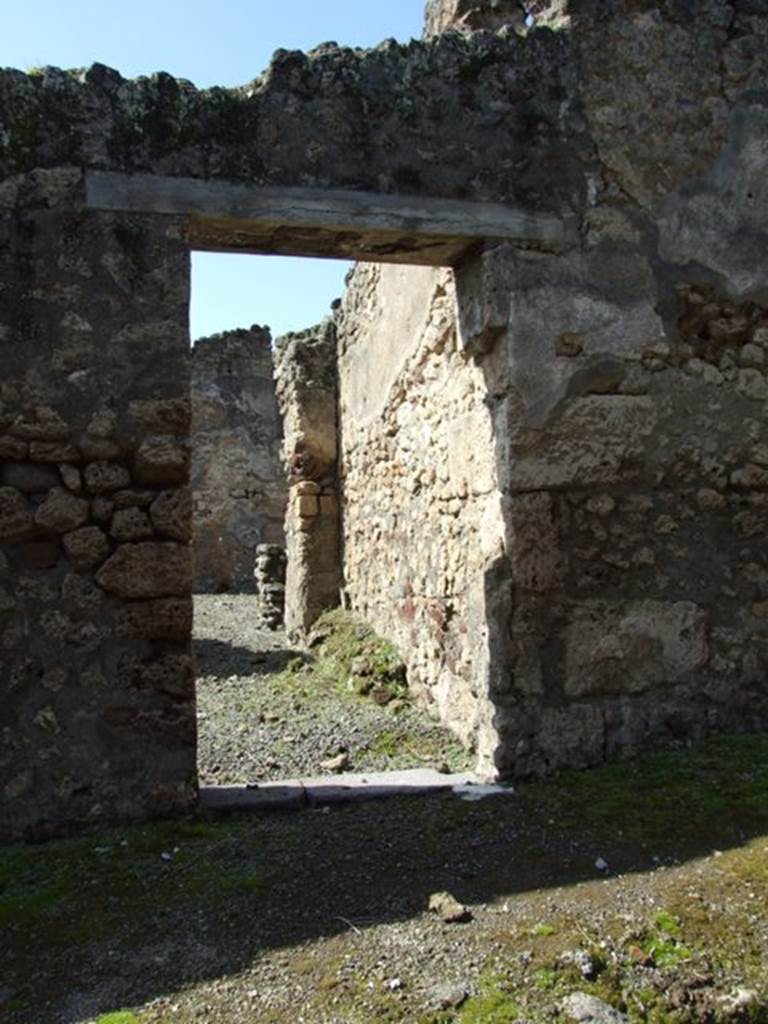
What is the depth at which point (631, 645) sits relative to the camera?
4.18m

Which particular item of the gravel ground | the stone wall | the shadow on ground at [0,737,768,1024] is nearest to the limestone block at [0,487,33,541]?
the shadow on ground at [0,737,768,1024]

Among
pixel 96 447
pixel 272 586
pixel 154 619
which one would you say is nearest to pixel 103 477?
pixel 96 447

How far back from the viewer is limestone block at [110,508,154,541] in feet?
12.0

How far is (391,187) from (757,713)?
2.72 meters

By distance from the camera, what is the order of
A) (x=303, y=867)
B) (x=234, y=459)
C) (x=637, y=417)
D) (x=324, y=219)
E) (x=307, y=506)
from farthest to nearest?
(x=234, y=459)
(x=307, y=506)
(x=637, y=417)
(x=324, y=219)
(x=303, y=867)

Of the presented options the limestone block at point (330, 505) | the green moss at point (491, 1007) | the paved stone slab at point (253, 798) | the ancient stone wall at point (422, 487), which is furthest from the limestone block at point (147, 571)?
the limestone block at point (330, 505)

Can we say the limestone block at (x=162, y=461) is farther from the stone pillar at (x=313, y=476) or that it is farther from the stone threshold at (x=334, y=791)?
the stone pillar at (x=313, y=476)

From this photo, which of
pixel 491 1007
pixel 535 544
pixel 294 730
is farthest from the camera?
pixel 294 730

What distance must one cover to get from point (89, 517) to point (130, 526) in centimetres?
15

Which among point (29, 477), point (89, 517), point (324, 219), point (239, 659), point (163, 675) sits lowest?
point (239, 659)

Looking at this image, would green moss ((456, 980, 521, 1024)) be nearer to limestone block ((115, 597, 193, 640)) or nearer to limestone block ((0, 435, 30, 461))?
limestone block ((115, 597, 193, 640))

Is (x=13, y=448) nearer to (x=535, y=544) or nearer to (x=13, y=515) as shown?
(x=13, y=515)

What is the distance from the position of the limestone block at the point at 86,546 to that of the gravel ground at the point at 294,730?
1403 millimetres

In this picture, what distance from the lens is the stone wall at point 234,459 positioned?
13.6m
